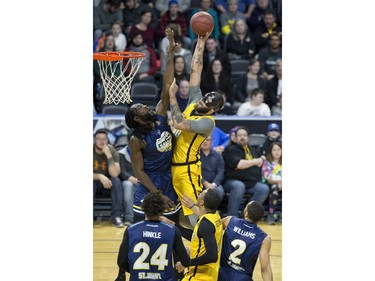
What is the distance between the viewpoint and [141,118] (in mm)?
8391

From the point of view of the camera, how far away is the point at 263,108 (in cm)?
1291

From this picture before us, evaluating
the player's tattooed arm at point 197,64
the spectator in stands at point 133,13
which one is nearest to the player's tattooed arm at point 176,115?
the player's tattooed arm at point 197,64

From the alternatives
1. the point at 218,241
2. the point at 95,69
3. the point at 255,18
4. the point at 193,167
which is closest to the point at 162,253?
the point at 218,241

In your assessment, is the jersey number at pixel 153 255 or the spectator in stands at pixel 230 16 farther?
the spectator in stands at pixel 230 16

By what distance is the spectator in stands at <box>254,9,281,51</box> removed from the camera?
1462 cm

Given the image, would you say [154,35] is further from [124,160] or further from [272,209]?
[272,209]

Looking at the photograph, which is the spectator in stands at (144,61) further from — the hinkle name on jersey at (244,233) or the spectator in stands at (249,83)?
the hinkle name on jersey at (244,233)

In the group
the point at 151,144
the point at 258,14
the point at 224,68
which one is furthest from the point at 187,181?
the point at 258,14

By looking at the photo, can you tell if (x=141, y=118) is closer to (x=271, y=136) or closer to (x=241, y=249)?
(x=241, y=249)

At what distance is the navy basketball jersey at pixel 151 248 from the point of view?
→ 7.12 meters

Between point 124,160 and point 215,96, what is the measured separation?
3.96 meters

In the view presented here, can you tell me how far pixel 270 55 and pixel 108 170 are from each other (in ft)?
12.3

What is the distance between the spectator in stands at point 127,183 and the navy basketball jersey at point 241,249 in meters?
4.39

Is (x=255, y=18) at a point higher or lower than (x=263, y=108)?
higher
